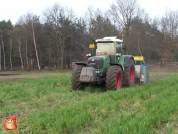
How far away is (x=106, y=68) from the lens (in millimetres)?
11688

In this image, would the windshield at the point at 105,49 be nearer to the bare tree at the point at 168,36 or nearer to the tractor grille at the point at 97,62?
the tractor grille at the point at 97,62

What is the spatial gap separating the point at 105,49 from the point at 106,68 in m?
1.17

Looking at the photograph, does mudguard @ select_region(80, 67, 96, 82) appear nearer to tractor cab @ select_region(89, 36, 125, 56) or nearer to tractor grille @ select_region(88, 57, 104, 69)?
tractor grille @ select_region(88, 57, 104, 69)

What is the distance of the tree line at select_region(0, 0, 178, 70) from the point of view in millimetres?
45500

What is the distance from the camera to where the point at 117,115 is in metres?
6.24

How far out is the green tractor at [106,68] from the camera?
10973 mm

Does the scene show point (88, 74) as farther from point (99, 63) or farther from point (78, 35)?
point (78, 35)

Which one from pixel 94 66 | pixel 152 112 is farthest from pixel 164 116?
pixel 94 66

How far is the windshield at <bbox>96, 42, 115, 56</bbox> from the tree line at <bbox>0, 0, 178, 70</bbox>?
3044 cm

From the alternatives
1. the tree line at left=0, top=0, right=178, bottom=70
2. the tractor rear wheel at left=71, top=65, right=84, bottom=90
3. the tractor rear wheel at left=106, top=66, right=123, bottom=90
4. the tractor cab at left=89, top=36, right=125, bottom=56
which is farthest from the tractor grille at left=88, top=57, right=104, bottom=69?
the tree line at left=0, top=0, right=178, bottom=70

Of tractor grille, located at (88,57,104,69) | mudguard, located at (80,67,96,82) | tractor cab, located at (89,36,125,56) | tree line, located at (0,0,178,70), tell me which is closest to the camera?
mudguard, located at (80,67,96,82)

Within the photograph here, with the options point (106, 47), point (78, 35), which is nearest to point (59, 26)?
point (78, 35)

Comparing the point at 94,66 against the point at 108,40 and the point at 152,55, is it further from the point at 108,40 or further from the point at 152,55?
the point at 152,55

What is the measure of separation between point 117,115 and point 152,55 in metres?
55.7
